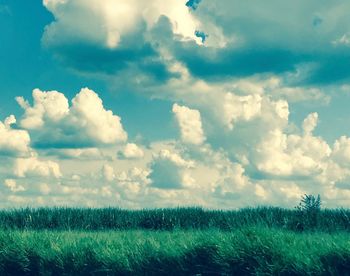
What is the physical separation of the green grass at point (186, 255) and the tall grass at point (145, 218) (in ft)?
28.0

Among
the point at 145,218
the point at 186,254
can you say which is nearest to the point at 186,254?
the point at 186,254

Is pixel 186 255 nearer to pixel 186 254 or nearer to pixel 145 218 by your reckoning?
pixel 186 254

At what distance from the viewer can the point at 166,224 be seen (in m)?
24.9

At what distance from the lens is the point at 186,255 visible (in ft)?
41.2

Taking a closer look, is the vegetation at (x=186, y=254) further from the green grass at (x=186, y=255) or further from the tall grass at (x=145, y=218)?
the tall grass at (x=145, y=218)

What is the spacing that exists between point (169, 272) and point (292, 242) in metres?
2.95

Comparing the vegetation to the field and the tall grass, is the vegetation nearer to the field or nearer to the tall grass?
the field

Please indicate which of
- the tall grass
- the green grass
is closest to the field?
the green grass

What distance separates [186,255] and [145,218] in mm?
13195

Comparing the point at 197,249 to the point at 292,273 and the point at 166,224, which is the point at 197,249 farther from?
the point at 166,224

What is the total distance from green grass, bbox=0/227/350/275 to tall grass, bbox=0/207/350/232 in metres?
8.54

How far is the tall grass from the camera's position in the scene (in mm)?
23047

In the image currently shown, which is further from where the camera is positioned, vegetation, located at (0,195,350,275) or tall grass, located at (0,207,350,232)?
tall grass, located at (0,207,350,232)

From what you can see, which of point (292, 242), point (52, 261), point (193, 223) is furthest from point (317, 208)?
point (52, 261)
